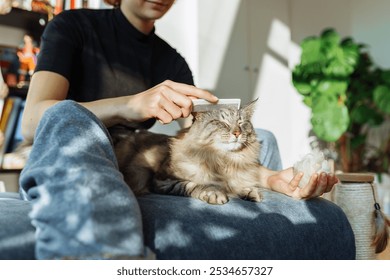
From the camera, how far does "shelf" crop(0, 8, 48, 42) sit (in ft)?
8.77

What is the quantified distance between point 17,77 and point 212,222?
82.9 inches

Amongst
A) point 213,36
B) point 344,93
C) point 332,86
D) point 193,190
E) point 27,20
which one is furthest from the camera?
point 344,93

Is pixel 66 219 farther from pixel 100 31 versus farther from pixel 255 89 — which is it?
pixel 255 89

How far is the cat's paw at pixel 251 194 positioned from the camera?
1334mm

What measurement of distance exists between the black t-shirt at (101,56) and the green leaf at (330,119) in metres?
2.00

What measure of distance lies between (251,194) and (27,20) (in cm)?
213

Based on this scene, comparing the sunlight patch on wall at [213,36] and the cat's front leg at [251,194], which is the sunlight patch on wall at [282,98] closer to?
the sunlight patch on wall at [213,36]

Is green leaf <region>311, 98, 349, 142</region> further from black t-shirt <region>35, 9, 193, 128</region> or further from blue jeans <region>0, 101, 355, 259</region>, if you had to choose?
blue jeans <region>0, 101, 355, 259</region>

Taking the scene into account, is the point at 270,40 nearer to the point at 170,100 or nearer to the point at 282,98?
the point at 282,98

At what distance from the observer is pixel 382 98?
3576 millimetres

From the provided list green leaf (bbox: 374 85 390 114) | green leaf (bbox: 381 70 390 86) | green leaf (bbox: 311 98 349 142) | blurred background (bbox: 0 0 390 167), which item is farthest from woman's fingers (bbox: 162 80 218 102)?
green leaf (bbox: 381 70 390 86)

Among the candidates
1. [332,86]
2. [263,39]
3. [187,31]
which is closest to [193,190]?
[187,31]

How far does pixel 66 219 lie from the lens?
795mm

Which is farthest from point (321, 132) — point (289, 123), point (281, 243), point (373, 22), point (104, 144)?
point (104, 144)
